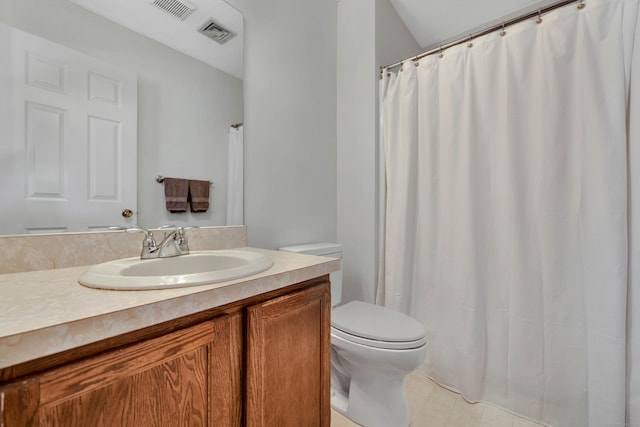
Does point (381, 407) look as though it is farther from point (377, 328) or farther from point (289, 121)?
point (289, 121)

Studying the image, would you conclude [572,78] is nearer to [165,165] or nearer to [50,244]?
[165,165]

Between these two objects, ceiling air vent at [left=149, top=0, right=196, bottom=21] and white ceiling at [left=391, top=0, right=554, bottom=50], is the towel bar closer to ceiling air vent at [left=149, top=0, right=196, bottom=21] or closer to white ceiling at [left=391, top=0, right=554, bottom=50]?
ceiling air vent at [left=149, top=0, right=196, bottom=21]

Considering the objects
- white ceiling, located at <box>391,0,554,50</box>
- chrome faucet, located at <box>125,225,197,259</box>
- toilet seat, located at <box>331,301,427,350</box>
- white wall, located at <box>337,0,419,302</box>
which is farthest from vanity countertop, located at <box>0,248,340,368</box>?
white ceiling, located at <box>391,0,554,50</box>

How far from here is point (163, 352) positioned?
53 cm

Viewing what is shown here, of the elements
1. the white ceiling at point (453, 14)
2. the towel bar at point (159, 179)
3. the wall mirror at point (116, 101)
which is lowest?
the towel bar at point (159, 179)

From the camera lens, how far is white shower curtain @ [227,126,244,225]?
4.13 feet

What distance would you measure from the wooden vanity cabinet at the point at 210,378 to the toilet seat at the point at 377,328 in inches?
11.1

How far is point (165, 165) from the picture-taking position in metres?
1.04

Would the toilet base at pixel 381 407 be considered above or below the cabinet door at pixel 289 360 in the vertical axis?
below

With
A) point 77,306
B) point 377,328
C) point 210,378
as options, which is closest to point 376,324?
point 377,328

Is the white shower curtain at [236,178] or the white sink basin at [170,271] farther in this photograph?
the white shower curtain at [236,178]

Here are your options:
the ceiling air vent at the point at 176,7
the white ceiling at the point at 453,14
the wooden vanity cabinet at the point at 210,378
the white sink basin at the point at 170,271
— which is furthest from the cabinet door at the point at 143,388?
the white ceiling at the point at 453,14

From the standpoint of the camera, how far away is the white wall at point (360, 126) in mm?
1728

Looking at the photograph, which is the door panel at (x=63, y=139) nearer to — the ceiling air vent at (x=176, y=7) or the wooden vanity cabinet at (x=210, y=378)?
the ceiling air vent at (x=176, y=7)
